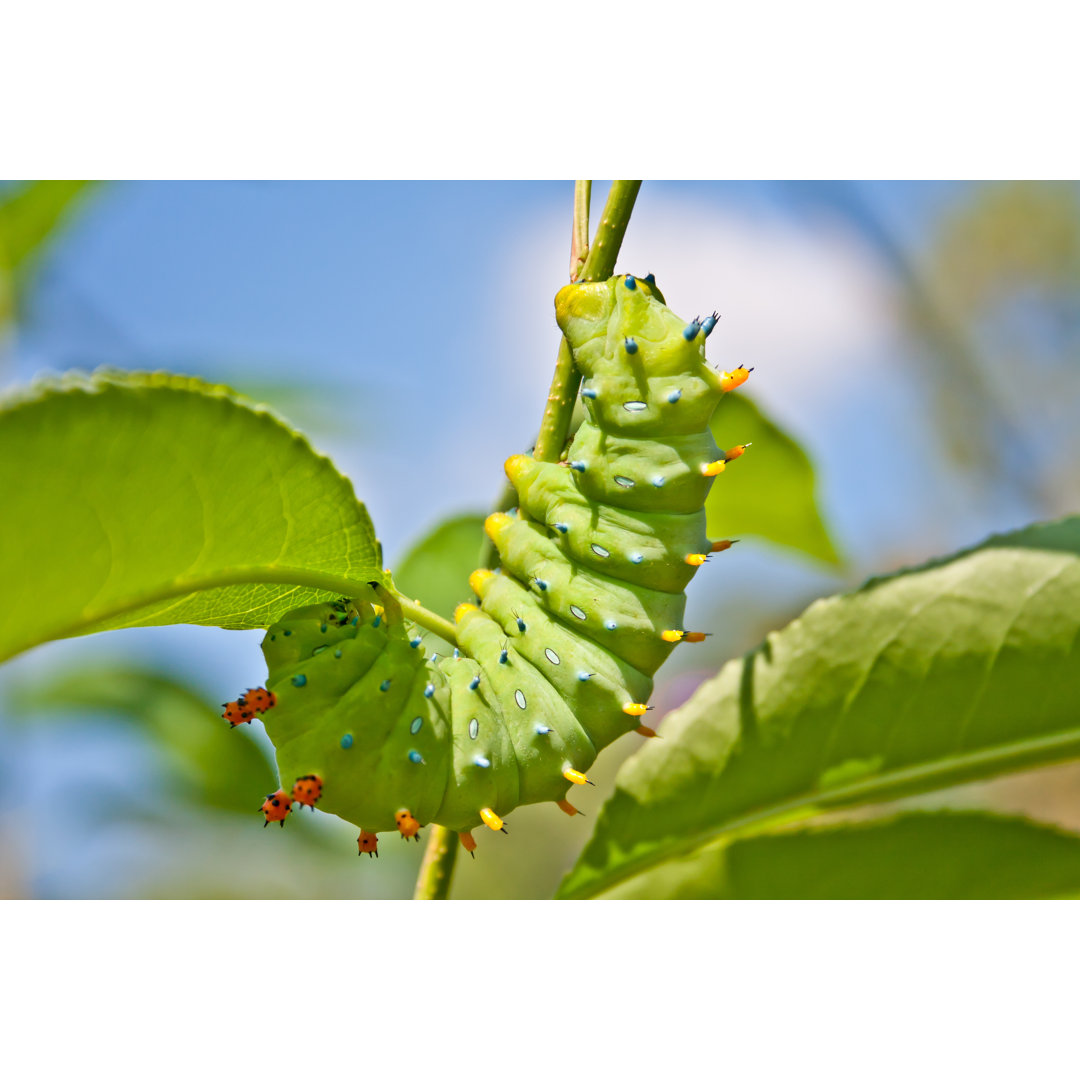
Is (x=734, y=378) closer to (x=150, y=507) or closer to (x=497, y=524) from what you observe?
(x=497, y=524)

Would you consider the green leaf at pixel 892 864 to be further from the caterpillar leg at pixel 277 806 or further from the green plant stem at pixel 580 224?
the green plant stem at pixel 580 224

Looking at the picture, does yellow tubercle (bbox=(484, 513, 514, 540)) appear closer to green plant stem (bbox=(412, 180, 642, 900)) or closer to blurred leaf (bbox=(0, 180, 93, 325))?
green plant stem (bbox=(412, 180, 642, 900))

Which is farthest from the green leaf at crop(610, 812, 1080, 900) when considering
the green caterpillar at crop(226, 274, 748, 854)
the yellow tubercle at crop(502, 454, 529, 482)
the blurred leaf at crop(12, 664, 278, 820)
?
the blurred leaf at crop(12, 664, 278, 820)

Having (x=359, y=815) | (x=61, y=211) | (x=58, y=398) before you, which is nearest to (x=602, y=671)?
(x=359, y=815)

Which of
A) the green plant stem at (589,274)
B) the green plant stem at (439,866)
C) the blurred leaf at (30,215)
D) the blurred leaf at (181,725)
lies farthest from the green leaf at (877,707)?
the blurred leaf at (30,215)

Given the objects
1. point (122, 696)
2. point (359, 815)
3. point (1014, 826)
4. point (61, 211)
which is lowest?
point (122, 696)

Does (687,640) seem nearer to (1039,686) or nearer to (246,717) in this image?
(1039,686)
